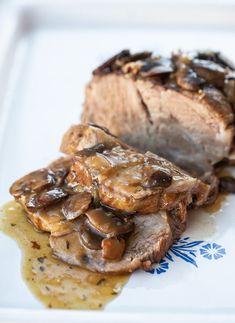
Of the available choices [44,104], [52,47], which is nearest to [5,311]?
[44,104]

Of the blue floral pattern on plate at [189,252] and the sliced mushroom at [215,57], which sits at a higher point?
the sliced mushroom at [215,57]

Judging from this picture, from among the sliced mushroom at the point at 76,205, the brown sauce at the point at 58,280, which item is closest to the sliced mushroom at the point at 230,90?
the sliced mushroom at the point at 76,205

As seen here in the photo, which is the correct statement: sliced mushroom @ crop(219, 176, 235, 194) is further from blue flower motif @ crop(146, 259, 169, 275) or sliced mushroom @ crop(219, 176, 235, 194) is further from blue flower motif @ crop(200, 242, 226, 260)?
blue flower motif @ crop(146, 259, 169, 275)

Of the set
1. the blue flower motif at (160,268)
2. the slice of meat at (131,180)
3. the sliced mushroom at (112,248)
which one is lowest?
the blue flower motif at (160,268)

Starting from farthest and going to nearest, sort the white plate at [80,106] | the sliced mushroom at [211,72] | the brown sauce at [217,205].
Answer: the sliced mushroom at [211,72], the brown sauce at [217,205], the white plate at [80,106]

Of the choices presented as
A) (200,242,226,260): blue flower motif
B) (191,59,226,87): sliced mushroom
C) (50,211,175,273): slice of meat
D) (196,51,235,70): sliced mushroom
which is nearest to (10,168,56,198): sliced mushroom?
(50,211,175,273): slice of meat

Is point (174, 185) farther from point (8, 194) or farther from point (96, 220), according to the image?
point (8, 194)

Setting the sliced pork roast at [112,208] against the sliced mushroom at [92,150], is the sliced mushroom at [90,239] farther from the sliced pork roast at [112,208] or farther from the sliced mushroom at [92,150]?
the sliced mushroom at [92,150]

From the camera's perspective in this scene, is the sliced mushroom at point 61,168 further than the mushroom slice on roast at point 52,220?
Yes
